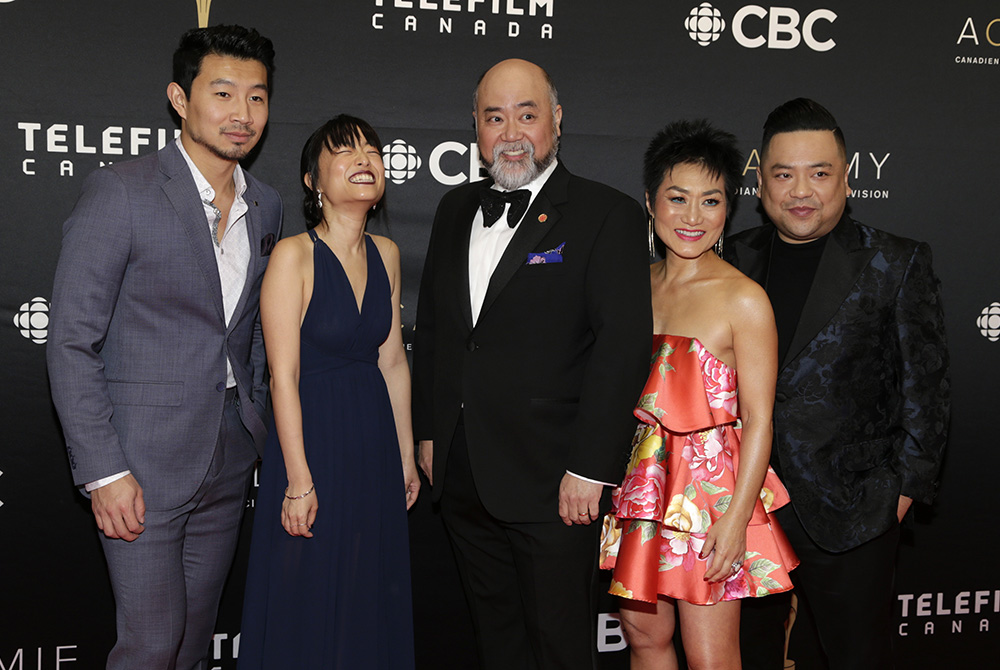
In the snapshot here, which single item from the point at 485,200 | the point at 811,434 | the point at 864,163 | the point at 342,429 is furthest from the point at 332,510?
the point at 864,163

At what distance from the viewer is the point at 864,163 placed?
10.2 ft

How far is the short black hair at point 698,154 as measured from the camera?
2145 mm

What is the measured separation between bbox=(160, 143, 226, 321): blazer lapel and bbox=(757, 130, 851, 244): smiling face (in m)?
1.70

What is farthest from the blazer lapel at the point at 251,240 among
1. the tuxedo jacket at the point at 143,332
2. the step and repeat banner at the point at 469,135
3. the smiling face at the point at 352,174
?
the step and repeat banner at the point at 469,135

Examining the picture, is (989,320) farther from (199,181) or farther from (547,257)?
(199,181)

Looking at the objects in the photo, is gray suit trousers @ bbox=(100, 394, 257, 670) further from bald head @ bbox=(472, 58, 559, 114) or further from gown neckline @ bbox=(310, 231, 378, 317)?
bald head @ bbox=(472, 58, 559, 114)

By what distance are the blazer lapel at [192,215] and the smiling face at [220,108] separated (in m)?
0.09

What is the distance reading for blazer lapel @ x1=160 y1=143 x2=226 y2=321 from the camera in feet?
7.06

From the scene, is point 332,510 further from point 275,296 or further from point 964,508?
point 964,508

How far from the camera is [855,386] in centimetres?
230

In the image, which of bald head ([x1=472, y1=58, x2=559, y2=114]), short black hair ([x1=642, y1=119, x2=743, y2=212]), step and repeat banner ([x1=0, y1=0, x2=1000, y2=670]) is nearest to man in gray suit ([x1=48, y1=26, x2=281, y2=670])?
step and repeat banner ([x1=0, y1=0, x2=1000, y2=670])

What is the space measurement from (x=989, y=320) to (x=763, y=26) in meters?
1.56

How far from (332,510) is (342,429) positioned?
0.24m

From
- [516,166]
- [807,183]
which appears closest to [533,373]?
[516,166]
